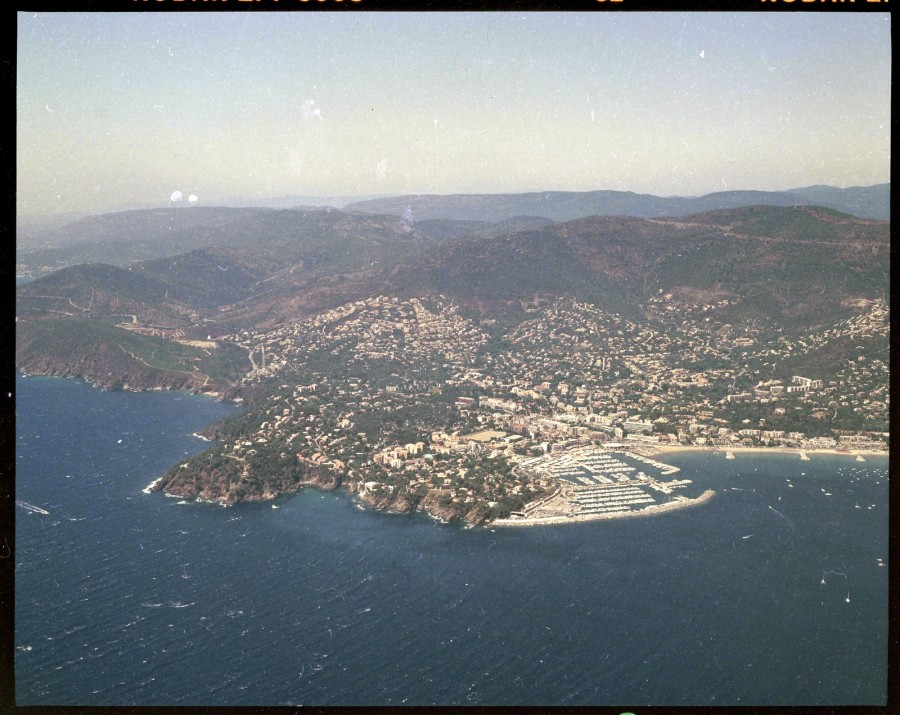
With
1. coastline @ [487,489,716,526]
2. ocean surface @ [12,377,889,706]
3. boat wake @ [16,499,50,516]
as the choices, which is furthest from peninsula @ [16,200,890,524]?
boat wake @ [16,499,50,516]

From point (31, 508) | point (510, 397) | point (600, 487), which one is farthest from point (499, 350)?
point (31, 508)

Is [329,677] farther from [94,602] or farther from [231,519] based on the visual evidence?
[231,519]

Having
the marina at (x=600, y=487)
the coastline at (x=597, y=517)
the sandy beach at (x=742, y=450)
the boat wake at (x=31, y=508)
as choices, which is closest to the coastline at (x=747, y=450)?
the sandy beach at (x=742, y=450)

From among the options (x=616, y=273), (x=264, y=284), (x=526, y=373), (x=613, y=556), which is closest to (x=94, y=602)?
(x=613, y=556)

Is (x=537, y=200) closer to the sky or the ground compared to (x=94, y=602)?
closer to the sky

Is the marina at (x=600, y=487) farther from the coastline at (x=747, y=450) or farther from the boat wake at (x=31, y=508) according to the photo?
the boat wake at (x=31, y=508)

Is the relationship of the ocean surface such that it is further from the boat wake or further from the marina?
the marina

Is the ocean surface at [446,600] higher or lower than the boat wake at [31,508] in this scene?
lower

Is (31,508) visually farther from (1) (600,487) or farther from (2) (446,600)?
(1) (600,487)

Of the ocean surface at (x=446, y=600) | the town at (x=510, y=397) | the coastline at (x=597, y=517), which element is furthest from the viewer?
the town at (x=510, y=397)
